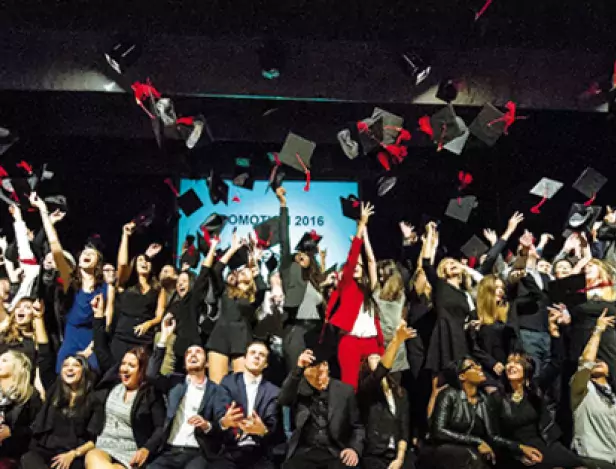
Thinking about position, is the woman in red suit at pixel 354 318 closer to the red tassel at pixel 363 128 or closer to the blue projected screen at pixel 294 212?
the red tassel at pixel 363 128

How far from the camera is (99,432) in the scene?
3371 millimetres

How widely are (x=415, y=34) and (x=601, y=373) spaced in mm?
3212

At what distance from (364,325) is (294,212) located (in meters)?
2.58

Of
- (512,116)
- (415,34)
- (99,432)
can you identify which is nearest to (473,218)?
(512,116)

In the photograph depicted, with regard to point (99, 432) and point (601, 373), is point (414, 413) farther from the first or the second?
point (99, 432)

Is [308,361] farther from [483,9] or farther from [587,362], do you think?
[483,9]

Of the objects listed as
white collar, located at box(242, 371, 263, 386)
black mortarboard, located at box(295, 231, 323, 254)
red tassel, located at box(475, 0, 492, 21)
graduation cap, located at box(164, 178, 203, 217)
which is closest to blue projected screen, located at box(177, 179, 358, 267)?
graduation cap, located at box(164, 178, 203, 217)

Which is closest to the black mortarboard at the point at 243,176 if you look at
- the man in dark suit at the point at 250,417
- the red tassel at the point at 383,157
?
the red tassel at the point at 383,157

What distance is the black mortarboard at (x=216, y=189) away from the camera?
5.85m

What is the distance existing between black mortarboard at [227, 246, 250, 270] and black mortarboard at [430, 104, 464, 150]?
1.72 metres

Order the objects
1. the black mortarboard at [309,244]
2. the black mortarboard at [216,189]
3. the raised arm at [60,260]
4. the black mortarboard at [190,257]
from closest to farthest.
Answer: the raised arm at [60,260]
the black mortarboard at [309,244]
the black mortarboard at [190,257]
the black mortarboard at [216,189]

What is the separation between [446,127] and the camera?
5.27 m

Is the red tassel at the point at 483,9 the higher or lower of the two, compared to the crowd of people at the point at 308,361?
higher

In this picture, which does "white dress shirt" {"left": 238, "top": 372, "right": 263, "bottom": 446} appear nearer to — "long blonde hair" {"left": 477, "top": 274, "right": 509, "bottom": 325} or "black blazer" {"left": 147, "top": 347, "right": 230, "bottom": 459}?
"black blazer" {"left": 147, "top": 347, "right": 230, "bottom": 459}
